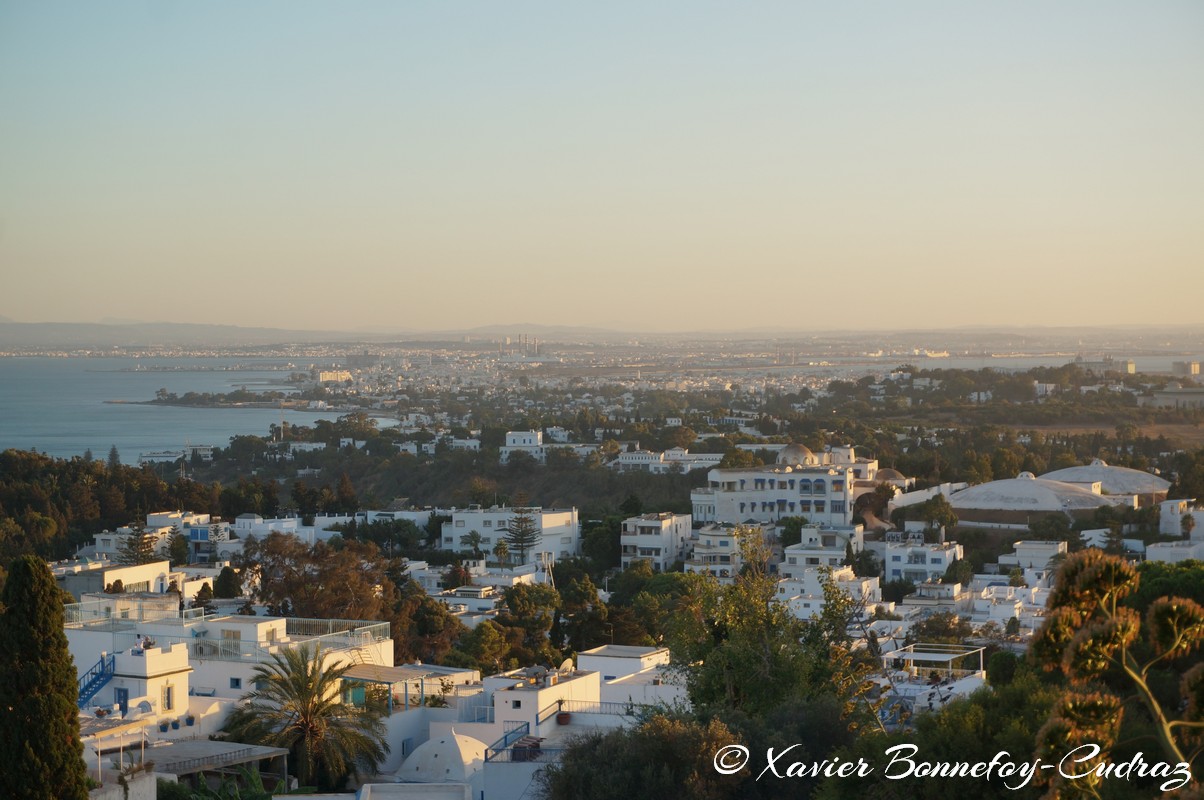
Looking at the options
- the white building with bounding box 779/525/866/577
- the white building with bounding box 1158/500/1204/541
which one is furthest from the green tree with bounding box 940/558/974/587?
the white building with bounding box 1158/500/1204/541

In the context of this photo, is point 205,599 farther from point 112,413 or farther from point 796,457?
point 112,413

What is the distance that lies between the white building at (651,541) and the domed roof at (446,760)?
20.0 m

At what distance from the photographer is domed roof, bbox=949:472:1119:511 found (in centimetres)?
3791

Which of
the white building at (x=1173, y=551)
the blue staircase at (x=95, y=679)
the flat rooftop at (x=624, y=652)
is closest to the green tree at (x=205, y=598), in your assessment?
the blue staircase at (x=95, y=679)

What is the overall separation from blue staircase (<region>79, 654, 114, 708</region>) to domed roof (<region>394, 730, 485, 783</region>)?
9.89ft

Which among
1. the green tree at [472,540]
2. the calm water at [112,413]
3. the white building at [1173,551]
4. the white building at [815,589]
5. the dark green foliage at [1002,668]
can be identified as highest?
the dark green foliage at [1002,668]

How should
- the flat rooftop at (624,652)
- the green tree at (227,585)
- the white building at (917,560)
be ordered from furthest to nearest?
1. the white building at (917,560)
2. the green tree at (227,585)
3. the flat rooftop at (624,652)

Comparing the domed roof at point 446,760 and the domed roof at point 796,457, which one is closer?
the domed roof at point 446,760

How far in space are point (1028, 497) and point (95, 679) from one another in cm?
2792

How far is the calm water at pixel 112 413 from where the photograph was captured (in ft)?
290

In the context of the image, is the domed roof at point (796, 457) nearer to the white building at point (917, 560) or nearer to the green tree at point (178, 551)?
the white building at point (917, 560)

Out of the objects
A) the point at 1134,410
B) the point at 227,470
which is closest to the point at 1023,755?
the point at 227,470

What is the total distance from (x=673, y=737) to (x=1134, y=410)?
61373 millimetres

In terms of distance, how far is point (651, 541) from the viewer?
33719mm
